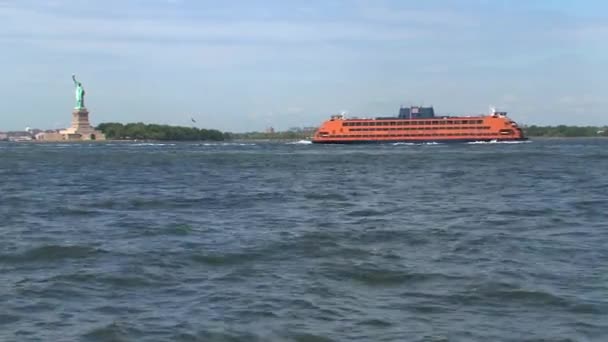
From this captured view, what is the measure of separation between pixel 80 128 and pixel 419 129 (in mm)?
69466

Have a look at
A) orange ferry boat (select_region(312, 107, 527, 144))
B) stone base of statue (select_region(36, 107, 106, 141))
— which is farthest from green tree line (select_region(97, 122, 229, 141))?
orange ferry boat (select_region(312, 107, 527, 144))

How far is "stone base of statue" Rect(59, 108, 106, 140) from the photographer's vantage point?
14038 centimetres

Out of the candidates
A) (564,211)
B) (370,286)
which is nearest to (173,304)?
(370,286)

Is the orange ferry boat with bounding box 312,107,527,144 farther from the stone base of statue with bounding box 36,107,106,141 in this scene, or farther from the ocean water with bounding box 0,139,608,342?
the ocean water with bounding box 0,139,608,342

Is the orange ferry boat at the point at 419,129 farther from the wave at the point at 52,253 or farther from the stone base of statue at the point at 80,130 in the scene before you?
the wave at the point at 52,253

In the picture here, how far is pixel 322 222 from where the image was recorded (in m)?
16.6

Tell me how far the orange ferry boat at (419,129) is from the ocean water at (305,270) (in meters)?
76.9

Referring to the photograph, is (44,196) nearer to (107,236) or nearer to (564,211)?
(107,236)

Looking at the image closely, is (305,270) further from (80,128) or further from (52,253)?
(80,128)

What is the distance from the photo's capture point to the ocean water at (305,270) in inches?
321

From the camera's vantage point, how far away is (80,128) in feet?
471

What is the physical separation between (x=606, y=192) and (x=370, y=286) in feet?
54.3

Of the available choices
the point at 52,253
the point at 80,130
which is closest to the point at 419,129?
the point at 80,130

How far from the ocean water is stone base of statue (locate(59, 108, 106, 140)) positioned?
122904 millimetres
